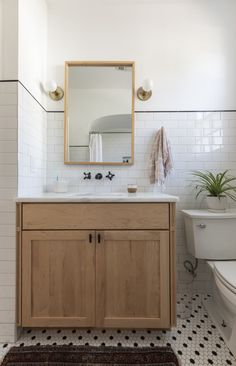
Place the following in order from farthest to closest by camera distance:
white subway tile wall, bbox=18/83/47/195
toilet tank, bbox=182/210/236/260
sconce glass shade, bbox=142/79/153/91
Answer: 1. sconce glass shade, bbox=142/79/153/91
2. toilet tank, bbox=182/210/236/260
3. white subway tile wall, bbox=18/83/47/195

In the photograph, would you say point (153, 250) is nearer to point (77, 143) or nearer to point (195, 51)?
point (77, 143)

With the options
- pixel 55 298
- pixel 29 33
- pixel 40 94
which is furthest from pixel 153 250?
pixel 29 33

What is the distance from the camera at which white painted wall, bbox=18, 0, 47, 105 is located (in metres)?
1.32

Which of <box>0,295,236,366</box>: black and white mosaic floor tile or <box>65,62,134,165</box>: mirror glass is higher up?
<box>65,62,134,165</box>: mirror glass

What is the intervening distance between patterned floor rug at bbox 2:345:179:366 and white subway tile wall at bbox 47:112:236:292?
672 millimetres

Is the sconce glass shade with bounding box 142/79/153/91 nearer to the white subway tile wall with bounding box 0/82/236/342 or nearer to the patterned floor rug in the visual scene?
the white subway tile wall with bounding box 0/82/236/342

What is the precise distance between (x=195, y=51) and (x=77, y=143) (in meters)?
1.35

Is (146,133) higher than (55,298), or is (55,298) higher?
(146,133)

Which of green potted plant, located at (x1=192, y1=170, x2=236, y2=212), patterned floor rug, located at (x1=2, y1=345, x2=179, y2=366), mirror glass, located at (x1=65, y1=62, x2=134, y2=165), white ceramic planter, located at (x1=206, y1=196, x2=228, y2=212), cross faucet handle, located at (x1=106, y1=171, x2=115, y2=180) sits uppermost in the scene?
mirror glass, located at (x1=65, y1=62, x2=134, y2=165)

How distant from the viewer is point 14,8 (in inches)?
49.3

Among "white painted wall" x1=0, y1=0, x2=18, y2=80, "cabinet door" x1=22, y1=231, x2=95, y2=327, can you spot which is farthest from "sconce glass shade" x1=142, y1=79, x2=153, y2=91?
"cabinet door" x1=22, y1=231, x2=95, y2=327

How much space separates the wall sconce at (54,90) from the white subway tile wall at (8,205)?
17.5 inches

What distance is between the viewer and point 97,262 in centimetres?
121

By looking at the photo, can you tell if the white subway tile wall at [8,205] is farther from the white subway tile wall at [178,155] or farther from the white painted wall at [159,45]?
the white painted wall at [159,45]
